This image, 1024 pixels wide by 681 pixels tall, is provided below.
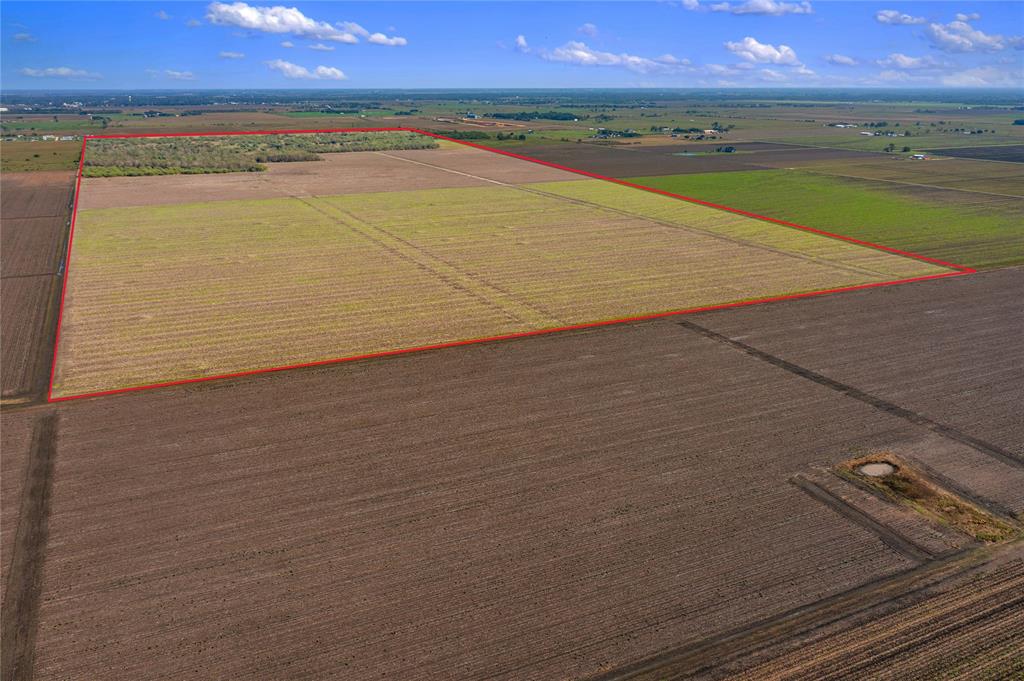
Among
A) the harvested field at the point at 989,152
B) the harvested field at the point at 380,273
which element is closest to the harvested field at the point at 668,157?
the harvested field at the point at 989,152

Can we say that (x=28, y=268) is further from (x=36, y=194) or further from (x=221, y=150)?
(x=221, y=150)

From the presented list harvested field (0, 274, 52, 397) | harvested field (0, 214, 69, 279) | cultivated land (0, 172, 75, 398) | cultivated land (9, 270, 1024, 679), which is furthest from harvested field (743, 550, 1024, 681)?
harvested field (0, 214, 69, 279)

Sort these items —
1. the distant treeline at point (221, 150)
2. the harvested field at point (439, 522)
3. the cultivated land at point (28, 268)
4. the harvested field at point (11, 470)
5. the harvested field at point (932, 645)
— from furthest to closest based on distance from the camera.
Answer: the distant treeline at point (221, 150)
the cultivated land at point (28, 268)
the harvested field at point (11, 470)
the harvested field at point (439, 522)
the harvested field at point (932, 645)

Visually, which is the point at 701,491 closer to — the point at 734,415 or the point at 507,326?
the point at 734,415

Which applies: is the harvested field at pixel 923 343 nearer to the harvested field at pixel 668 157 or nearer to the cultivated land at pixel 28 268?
the cultivated land at pixel 28 268

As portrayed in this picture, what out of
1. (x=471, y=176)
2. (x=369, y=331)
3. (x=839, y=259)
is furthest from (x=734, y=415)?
(x=471, y=176)
